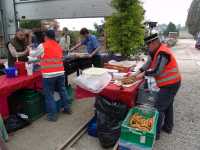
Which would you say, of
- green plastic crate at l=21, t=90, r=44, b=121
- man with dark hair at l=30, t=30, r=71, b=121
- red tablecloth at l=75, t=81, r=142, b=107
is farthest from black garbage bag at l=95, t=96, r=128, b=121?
green plastic crate at l=21, t=90, r=44, b=121

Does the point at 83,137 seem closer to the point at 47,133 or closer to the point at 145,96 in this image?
the point at 47,133

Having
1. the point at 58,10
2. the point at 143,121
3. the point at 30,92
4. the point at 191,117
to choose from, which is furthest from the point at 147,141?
the point at 58,10

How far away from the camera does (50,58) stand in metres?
3.44

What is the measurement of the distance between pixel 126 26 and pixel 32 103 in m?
2.88

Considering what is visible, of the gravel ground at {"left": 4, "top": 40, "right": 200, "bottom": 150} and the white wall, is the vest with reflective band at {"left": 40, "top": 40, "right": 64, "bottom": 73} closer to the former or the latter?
the gravel ground at {"left": 4, "top": 40, "right": 200, "bottom": 150}

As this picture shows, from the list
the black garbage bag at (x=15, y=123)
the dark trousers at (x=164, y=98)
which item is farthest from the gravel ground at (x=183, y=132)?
the black garbage bag at (x=15, y=123)

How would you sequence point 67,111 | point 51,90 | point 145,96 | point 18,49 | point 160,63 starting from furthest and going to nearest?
point 18,49
point 67,111
point 51,90
point 145,96
point 160,63

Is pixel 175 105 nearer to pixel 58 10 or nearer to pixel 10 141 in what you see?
pixel 10 141

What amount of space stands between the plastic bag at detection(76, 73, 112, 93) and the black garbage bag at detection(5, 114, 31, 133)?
126 centimetres

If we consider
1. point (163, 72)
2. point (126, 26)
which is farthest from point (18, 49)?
point (163, 72)

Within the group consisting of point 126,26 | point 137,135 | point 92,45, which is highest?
point 126,26

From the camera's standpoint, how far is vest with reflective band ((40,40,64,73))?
341 cm

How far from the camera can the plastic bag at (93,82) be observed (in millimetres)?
2938

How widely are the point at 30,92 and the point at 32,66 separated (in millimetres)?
464
